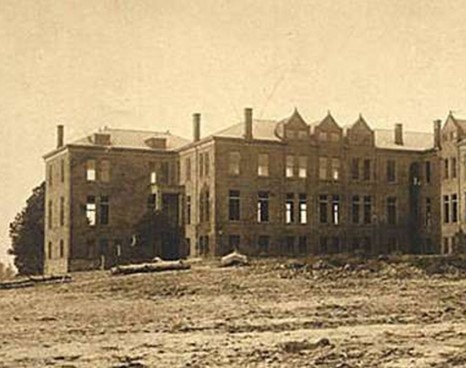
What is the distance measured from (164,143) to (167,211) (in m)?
5.23

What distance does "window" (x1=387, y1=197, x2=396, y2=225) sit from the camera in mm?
60438

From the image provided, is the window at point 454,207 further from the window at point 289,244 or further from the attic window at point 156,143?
the attic window at point 156,143

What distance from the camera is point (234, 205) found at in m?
55.2

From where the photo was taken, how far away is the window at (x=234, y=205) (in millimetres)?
55000

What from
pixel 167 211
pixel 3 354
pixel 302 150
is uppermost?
pixel 302 150

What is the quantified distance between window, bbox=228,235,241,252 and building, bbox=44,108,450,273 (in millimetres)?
66

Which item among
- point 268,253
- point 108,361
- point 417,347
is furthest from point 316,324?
point 268,253

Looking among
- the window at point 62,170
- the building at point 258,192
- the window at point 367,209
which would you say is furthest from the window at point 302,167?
the window at point 62,170

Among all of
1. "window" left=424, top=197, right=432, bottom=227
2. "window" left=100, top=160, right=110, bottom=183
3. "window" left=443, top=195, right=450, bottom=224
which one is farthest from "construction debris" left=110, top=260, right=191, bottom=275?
"window" left=424, top=197, right=432, bottom=227

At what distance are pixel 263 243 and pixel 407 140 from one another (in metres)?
14.8

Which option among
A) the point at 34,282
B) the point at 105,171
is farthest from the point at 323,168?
the point at 34,282

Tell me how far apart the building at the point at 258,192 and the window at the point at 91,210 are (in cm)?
6

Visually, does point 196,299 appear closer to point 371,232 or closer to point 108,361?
point 108,361

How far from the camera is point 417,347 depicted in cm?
1477
